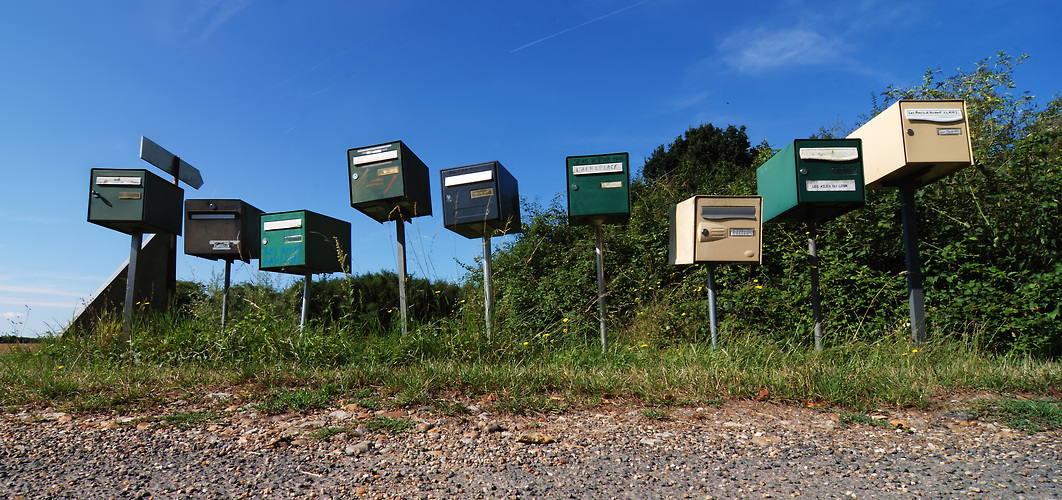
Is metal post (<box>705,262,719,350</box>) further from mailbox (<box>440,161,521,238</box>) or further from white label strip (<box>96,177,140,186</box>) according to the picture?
white label strip (<box>96,177,140,186</box>)

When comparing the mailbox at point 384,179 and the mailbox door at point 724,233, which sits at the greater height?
the mailbox at point 384,179

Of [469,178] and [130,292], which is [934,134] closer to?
[469,178]

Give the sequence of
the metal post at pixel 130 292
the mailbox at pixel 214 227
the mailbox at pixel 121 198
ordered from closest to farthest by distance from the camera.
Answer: the metal post at pixel 130 292, the mailbox at pixel 121 198, the mailbox at pixel 214 227

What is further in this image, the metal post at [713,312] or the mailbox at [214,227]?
the mailbox at [214,227]

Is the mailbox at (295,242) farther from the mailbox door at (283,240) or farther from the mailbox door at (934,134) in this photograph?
the mailbox door at (934,134)

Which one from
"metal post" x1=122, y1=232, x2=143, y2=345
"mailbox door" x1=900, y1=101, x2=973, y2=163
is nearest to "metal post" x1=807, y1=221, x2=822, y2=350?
"mailbox door" x1=900, y1=101, x2=973, y2=163

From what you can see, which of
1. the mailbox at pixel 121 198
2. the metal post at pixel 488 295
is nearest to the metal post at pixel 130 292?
the mailbox at pixel 121 198

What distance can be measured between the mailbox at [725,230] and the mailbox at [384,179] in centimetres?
250

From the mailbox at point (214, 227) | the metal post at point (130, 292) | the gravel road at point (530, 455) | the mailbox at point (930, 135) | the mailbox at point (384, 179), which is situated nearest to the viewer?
the gravel road at point (530, 455)

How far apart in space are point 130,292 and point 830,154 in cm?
687

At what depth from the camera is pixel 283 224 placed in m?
5.78

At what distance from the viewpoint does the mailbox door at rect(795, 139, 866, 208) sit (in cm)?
467

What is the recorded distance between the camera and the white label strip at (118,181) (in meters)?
5.74

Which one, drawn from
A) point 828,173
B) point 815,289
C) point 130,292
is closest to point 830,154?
point 828,173
